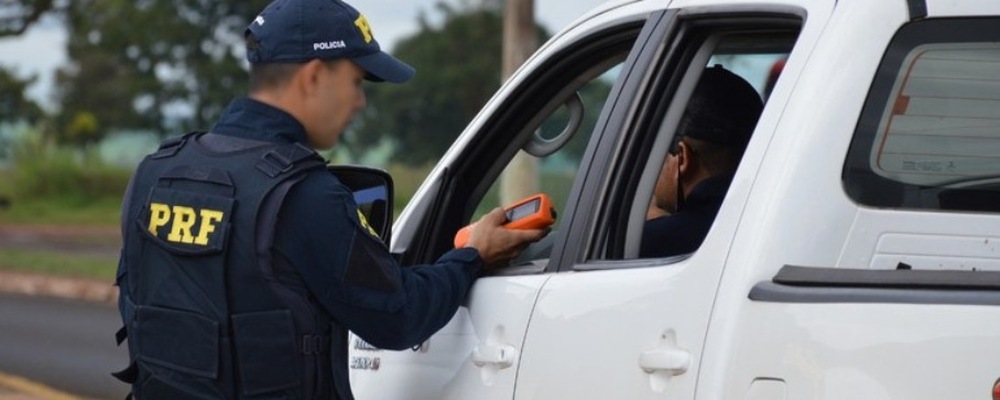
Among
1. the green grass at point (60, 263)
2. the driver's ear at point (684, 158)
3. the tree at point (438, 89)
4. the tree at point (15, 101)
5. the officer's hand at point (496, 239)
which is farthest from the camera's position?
the tree at point (15, 101)

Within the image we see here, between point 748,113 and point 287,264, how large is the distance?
1.14m

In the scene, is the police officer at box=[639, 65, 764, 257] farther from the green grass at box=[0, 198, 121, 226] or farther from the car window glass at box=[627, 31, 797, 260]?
the green grass at box=[0, 198, 121, 226]

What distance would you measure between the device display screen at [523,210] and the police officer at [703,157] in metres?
0.23

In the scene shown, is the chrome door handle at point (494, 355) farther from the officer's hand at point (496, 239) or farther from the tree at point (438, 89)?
the tree at point (438, 89)

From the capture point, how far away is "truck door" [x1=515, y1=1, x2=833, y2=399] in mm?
3137

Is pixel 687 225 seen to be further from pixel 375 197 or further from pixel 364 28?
pixel 364 28

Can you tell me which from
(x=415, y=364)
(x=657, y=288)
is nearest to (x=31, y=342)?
(x=415, y=364)

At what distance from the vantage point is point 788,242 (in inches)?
120

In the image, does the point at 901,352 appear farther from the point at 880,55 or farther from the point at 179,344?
the point at 179,344

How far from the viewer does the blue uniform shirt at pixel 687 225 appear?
397 centimetres

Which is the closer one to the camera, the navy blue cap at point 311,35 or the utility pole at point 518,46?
the navy blue cap at point 311,35

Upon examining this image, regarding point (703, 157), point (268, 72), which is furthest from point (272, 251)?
point (703, 157)

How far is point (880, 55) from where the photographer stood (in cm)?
319

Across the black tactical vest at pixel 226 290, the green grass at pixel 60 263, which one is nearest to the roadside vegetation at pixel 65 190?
the green grass at pixel 60 263
